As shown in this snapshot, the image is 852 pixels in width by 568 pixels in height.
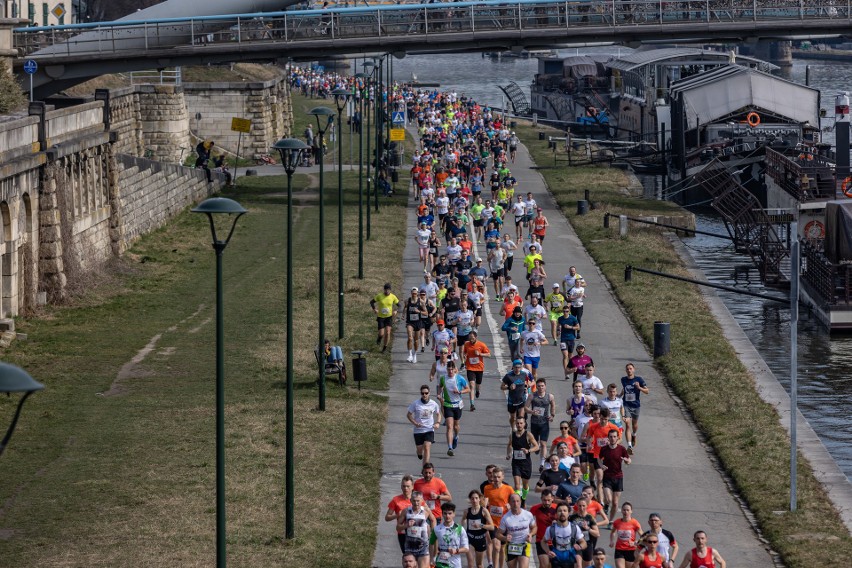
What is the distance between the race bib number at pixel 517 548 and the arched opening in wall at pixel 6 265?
19837 millimetres

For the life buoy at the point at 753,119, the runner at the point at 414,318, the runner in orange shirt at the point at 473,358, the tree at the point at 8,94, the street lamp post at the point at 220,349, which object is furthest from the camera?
the life buoy at the point at 753,119

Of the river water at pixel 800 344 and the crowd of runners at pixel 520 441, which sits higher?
the crowd of runners at pixel 520 441

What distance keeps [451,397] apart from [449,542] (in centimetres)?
691

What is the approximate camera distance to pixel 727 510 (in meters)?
21.7

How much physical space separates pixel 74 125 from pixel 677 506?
81.1 ft

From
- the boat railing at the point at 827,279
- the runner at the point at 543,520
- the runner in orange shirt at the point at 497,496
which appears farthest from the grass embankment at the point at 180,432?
the boat railing at the point at 827,279

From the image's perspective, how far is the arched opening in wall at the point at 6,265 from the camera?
113ft

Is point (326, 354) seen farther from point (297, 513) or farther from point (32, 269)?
point (32, 269)

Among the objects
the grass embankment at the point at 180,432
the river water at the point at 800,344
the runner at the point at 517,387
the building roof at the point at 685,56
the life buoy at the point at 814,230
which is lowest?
the river water at the point at 800,344

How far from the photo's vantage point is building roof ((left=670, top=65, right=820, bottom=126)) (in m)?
70.9

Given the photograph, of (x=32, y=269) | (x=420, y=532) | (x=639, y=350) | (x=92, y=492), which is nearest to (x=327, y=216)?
(x=32, y=269)

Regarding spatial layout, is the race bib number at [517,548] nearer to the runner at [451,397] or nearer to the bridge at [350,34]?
the runner at [451,397]

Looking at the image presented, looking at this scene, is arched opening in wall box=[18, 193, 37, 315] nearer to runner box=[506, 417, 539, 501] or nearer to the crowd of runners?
the crowd of runners

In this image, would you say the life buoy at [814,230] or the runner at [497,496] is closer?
the runner at [497,496]
